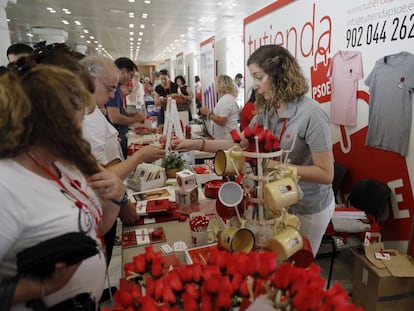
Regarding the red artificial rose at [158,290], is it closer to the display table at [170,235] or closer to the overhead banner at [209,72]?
the display table at [170,235]

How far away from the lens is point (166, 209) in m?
1.78

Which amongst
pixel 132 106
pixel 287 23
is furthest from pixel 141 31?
pixel 287 23

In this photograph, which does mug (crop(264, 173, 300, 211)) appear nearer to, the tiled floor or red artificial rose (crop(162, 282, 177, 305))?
red artificial rose (crop(162, 282, 177, 305))

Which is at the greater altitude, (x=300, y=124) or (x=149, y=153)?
(x=300, y=124)

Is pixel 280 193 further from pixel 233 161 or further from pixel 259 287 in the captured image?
pixel 259 287

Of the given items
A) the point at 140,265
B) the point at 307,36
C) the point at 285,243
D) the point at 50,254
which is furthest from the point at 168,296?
the point at 307,36

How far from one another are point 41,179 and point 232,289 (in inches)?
23.0

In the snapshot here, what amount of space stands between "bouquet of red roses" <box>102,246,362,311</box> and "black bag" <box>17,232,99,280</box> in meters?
0.14

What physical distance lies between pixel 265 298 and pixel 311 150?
1.01 m

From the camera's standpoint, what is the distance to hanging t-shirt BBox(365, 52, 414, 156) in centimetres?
241

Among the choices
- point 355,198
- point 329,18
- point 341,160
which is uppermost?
point 329,18

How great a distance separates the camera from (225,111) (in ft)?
14.2

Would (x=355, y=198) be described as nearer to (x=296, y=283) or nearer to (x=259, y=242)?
(x=259, y=242)

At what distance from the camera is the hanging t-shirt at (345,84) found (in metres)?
2.94
